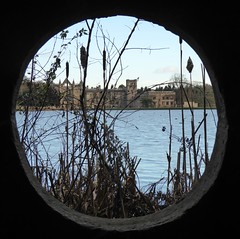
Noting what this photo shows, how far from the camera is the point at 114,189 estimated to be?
8.45 feet

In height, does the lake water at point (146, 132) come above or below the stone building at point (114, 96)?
below

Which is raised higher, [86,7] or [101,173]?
[86,7]

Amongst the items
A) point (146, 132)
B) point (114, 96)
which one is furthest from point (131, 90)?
point (146, 132)

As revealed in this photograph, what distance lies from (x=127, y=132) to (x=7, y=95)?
1.89 metres

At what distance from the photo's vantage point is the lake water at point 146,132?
271 cm

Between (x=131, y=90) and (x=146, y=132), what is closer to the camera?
(x=131, y=90)

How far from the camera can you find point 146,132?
338cm

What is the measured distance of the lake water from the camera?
271 cm

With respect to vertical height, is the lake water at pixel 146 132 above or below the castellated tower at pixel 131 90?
below

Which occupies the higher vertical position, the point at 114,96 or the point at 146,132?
the point at 114,96

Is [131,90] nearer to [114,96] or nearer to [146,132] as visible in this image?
[114,96]

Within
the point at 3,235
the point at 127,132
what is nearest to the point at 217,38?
the point at 3,235

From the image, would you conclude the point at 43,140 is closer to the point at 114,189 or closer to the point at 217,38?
the point at 114,189

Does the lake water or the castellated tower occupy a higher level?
the castellated tower
